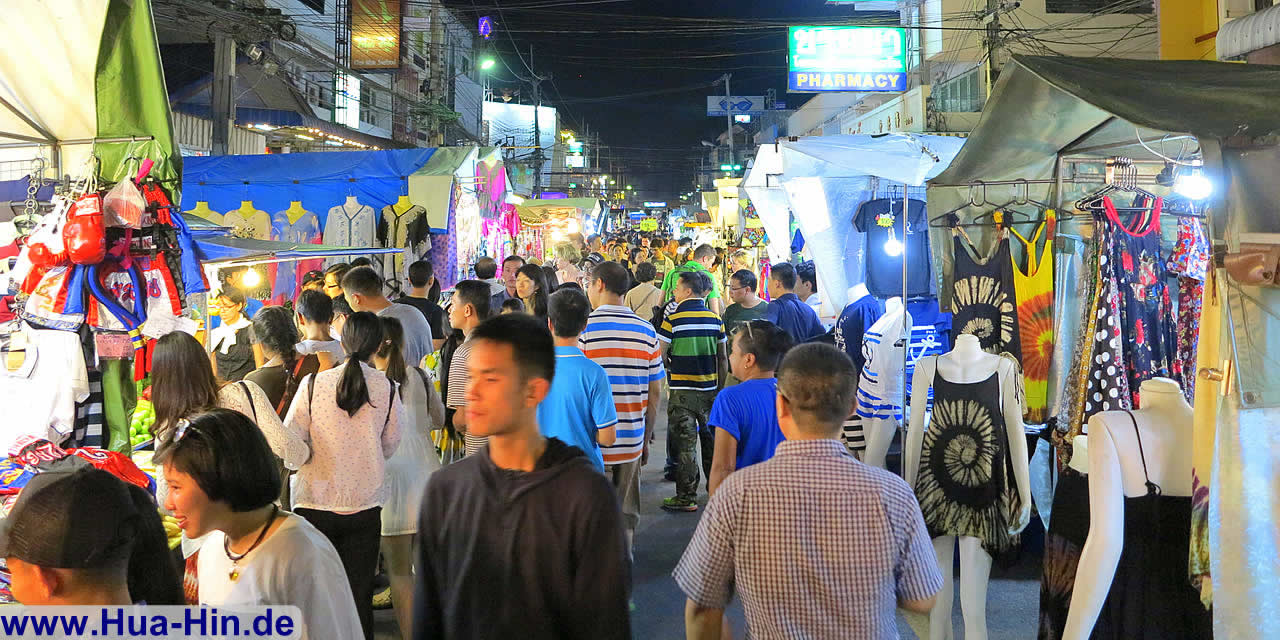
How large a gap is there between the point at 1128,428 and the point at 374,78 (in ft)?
105

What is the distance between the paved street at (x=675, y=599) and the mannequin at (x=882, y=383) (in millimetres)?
1036

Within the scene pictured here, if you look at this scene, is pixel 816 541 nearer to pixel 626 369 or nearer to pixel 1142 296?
pixel 626 369

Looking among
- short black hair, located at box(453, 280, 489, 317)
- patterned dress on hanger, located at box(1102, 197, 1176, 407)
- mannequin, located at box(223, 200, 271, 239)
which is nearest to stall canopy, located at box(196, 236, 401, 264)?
short black hair, located at box(453, 280, 489, 317)

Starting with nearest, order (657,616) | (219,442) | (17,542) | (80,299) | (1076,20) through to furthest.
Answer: (17,542) < (219,442) < (80,299) < (657,616) < (1076,20)

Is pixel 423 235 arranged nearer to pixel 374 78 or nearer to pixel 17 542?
pixel 17 542

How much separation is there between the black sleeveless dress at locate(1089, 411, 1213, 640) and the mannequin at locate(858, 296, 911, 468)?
2.05m

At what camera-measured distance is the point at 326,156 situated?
12375 mm

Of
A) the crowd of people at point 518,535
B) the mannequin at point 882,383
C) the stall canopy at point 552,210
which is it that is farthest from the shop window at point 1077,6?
the crowd of people at point 518,535

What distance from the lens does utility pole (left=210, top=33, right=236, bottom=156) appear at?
13.9 metres

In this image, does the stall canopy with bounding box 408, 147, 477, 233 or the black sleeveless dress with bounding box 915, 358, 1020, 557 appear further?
the stall canopy with bounding box 408, 147, 477, 233

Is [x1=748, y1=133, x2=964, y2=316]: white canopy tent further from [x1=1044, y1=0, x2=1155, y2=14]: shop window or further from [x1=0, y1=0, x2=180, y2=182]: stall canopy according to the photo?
[x1=1044, y1=0, x2=1155, y2=14]: shop window

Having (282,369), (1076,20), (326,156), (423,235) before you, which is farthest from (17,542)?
(1076,20)

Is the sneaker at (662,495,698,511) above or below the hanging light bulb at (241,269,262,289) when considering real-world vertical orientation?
below

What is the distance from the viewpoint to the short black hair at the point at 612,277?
615 centimetres
